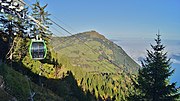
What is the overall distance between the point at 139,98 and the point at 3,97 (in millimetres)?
12021

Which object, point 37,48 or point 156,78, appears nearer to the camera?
point 37,48

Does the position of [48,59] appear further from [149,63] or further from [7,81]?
[149,63]

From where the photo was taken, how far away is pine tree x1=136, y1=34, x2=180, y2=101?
2283 centimetres

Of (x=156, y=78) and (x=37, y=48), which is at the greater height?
(x=37, y=48)

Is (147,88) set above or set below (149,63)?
below

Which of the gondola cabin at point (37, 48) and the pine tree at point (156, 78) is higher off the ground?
the gondola cabin at point (37, 48)

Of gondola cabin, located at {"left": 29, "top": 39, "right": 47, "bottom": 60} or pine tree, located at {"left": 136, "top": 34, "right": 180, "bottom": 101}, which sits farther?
pine tree, located at {"left": 136, "top": 34, "right": 180, "bottom": 101}

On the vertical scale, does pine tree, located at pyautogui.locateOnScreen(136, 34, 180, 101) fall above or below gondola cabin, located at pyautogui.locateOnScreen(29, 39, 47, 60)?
below

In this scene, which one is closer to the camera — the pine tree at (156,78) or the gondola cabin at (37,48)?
the gondola cabin at (37,48)

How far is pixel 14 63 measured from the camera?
4738 centimetres

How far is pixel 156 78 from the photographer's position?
76.1 ft

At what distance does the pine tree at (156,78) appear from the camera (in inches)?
899

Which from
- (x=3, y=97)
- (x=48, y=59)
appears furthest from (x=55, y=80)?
(x=3, y=97)

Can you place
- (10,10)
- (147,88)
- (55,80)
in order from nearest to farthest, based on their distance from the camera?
1. (10,10)
2. (147,88)
3. (55,80)
